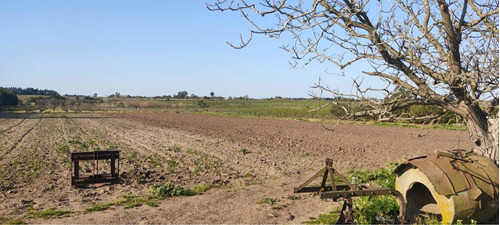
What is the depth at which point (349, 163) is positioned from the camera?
571 inches

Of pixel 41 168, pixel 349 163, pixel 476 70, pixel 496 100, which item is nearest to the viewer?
pixel 476 70

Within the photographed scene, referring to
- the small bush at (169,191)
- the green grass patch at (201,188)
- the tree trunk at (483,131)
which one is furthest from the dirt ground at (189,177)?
the tree trunk at (483,131)

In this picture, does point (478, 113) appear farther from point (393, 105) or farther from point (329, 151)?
point (329, 151)

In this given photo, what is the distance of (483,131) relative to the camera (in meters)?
6.30

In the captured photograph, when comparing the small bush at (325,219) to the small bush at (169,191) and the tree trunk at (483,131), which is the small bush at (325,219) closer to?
the tree trunk at (483,131)

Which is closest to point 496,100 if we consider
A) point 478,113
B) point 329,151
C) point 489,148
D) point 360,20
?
point 478,113

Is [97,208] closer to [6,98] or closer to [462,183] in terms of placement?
[462,183]

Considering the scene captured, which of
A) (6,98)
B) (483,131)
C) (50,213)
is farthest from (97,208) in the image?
(6,98)

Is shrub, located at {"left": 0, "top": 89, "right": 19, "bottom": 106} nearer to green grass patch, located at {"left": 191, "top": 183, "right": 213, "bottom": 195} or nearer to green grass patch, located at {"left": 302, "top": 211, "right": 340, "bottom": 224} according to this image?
green grass patch, located at {"left": 191, "top": 183, "right": 213, "bottom": 195}

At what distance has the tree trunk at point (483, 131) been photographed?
6.19 metres

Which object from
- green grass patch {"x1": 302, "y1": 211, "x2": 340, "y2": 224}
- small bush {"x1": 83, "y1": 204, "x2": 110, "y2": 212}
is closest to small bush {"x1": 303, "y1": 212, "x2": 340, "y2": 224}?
green grass patch {"x1": 302, "y1": 211, "x2": 340, "y2": 224}

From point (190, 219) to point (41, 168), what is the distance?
7.62 metres

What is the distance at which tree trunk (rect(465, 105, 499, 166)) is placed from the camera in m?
6.19

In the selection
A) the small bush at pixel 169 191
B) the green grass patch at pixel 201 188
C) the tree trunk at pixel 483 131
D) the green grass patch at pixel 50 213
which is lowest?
the green grass patch at pixel 50 213
